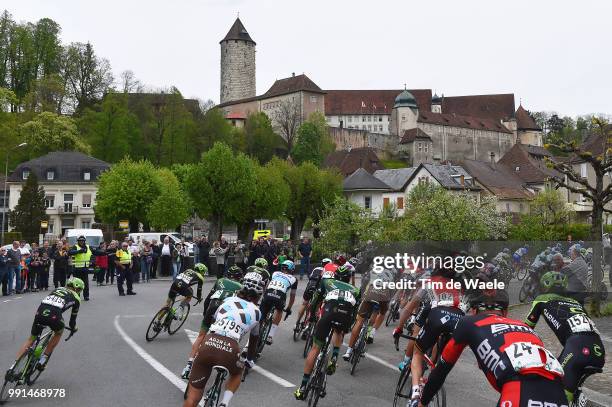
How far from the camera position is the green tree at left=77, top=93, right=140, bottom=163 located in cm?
7919

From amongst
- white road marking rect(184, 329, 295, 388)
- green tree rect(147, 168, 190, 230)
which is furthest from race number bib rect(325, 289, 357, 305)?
green tree rect(147, 168, 190, 230)

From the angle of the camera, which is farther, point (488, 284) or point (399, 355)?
point (399, 355)

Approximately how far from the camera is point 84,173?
74.6 metres

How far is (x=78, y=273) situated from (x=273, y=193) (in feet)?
115

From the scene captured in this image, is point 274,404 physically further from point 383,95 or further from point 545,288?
point 383,95

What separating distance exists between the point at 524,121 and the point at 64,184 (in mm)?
114728

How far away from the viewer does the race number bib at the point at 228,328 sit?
727 cm

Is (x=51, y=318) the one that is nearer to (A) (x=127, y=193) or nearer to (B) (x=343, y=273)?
(B) (x=343, y=273)

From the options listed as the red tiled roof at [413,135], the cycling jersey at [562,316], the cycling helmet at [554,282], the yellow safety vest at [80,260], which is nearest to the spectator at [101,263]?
the yellow safety vest at [80,260]

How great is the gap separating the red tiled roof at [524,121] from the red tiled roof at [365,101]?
20.8 meters

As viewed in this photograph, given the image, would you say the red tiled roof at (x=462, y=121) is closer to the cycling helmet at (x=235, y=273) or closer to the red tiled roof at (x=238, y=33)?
the red tiled roof at (x=238, y=33)

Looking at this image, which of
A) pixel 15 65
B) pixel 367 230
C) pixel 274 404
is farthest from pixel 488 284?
pixel 15 65

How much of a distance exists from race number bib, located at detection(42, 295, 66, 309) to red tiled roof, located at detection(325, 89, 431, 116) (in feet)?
Answer: 485

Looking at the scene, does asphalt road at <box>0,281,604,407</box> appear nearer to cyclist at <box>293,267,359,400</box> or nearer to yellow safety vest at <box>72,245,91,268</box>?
cyclist at <box>293,267,359,400</box>
